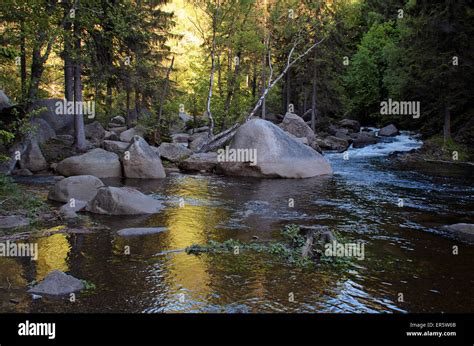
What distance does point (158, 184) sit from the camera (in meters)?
17.5

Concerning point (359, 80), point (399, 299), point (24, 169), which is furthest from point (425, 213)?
point (359, 80)

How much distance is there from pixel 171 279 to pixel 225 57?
28.5m

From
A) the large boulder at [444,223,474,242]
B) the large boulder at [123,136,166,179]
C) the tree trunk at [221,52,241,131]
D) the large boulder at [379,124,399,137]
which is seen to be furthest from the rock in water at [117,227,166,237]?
the large boulder at [379,124,399,137]

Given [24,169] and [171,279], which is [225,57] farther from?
[171,279]

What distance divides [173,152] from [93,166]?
524 cm

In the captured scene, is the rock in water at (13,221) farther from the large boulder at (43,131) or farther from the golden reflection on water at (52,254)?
the large boulder at (43,131)

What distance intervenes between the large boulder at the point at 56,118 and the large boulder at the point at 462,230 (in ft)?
65.1

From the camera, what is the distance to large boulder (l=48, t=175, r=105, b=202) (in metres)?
13.4

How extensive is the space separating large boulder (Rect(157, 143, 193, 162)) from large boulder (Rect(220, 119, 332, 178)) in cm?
323

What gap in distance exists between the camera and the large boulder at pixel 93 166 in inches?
726

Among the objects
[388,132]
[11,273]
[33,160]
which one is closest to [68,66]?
[33,160]

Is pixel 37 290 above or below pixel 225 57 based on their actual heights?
below

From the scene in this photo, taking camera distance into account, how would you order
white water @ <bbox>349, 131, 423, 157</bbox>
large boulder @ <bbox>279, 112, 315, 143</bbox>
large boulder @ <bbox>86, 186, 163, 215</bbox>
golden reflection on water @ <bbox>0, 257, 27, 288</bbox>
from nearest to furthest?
golden reflection on water @ <bbox>0, 257, 27, 288</bbox>
large boulder @ <bbox>86, 186, 163, 215</bbox>
white water @ <bbox>349, 131, 423, 157</bbox>
large boulder @ <bbox>279, 112, 315, 143</bbox>

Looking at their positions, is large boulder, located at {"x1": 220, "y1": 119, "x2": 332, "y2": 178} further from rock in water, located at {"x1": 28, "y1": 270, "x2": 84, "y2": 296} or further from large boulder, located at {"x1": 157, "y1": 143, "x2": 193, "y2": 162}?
rock in water, located at {"x1": 28, "y1": 270, "x2": 84, "y2": 296}
